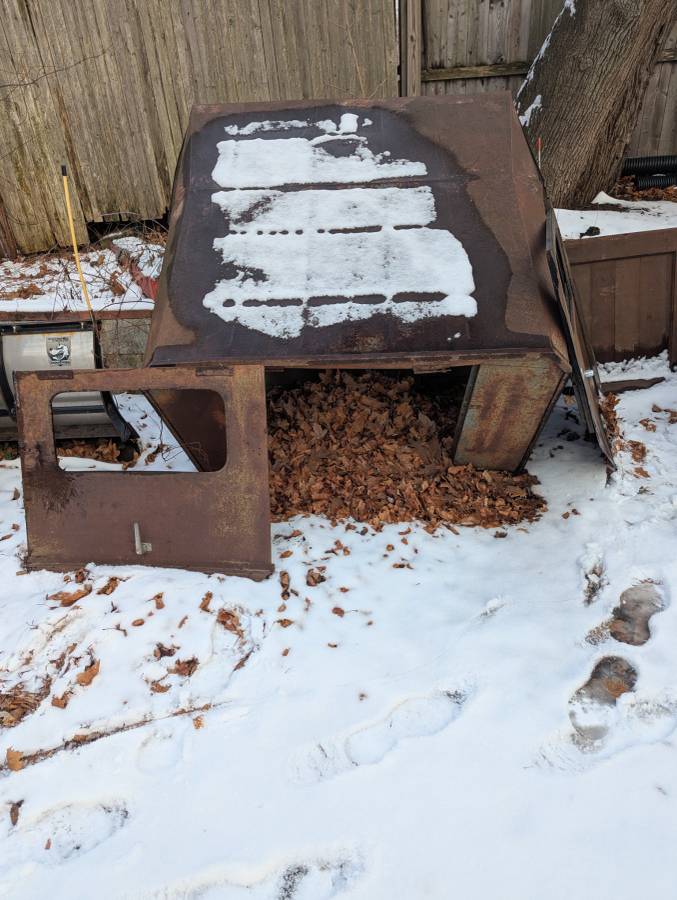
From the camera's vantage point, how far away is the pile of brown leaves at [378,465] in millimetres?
3299

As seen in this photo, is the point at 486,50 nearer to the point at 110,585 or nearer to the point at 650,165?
the point at 650,165

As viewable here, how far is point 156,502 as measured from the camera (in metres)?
2.88

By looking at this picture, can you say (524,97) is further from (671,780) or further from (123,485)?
(671,780)

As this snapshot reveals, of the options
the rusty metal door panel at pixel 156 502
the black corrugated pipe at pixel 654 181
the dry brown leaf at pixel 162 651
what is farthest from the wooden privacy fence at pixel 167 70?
the dry brown leaf at pixel 162 651

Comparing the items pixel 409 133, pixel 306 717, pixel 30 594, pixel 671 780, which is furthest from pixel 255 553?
pixel 409 133

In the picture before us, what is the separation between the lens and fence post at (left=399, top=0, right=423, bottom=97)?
5406 millimetres

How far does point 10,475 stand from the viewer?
12.6 ft

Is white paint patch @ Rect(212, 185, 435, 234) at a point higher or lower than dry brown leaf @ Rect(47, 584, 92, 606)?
higher

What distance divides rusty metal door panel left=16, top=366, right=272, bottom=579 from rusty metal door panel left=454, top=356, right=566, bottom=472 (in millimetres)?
1055

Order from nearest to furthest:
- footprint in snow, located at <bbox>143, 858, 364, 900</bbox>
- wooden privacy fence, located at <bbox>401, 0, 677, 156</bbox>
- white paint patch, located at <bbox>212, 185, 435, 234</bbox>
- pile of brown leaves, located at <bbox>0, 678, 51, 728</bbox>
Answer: footprint in snow, located at <bbox>143, 858, 364, 900</bbox>
pile of brown leaves, located at <bbox>0, 678, 51, 728</bbox>
white paint patch, located at <bbox>212, 185, 435, 234</bbox>
wooden privacy fence, located at <bbox>401, 0, 677, 156</bbox>

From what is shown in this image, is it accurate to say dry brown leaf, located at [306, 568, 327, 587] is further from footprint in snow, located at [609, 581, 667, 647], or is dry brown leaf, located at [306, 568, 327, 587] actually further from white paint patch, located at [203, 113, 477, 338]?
footprint in snow, located at [609, 581, 667, 647]

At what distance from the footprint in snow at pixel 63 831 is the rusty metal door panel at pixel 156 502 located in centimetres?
109

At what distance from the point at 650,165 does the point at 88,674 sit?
20.5ft

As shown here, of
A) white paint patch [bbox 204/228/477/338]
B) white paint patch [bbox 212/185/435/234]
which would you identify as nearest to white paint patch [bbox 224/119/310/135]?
white paint patch [bbox 212/185/435/234]
